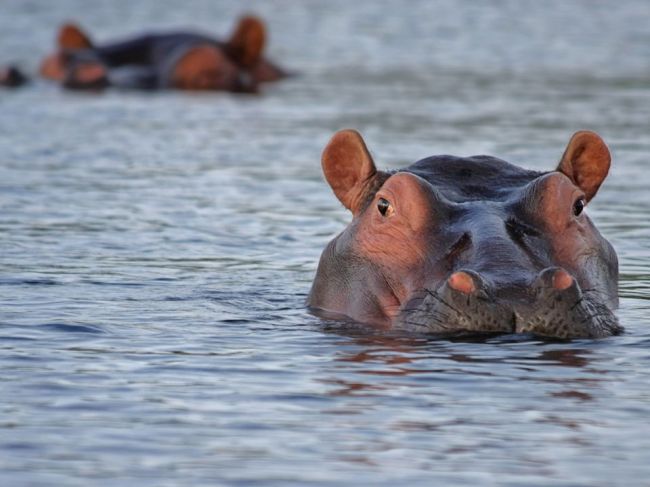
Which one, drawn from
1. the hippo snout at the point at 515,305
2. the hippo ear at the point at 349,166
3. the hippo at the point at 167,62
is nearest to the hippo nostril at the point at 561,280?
the hippo snout at the point at 515,305

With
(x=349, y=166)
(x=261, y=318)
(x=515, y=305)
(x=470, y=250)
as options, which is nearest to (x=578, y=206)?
(x=470, y=250)

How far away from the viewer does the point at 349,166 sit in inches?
377

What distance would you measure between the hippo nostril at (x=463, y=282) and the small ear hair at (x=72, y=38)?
17858 millimetres

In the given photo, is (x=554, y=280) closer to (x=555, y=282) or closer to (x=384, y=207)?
(x=555, y=282)

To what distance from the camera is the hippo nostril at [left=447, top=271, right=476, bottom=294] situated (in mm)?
7739

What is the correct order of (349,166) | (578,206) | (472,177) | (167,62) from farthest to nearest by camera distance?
(167,62) < (349,166) < (472,177) < (578,206)

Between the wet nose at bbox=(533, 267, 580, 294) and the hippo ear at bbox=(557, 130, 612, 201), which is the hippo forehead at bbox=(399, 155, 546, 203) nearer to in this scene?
the hippo ear at bbox=(557, 130, 612, 201)

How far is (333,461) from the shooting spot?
620 centimetres

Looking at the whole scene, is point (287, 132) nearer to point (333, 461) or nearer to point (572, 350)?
point (572, 350)

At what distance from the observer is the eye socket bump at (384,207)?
8875mm

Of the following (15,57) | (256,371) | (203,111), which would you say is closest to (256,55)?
(203,111)

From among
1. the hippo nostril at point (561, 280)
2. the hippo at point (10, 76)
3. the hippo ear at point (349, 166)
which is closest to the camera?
Answer: the hippo nostril at point (561, 280)

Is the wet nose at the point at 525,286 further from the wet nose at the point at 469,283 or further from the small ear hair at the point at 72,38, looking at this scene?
the small ear hair at the point at 72,38

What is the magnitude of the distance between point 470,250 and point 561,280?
632 mm
